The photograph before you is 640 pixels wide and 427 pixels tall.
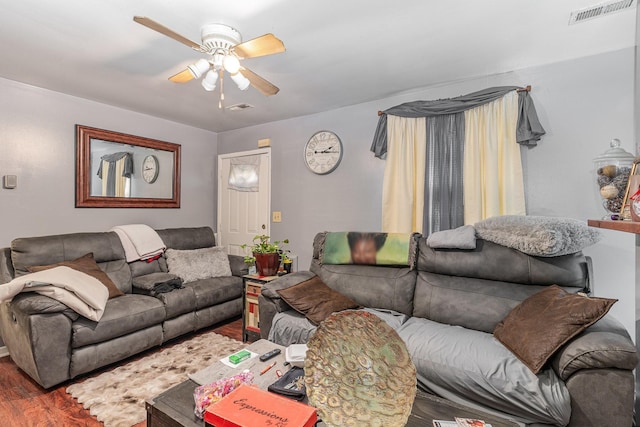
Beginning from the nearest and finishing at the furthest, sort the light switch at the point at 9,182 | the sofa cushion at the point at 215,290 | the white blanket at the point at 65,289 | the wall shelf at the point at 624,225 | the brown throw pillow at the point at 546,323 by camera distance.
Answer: the wall shelf at the point at 624,225, the brown throw pillow at the point at 546,323, the white blanket at the point at 65,289, the light switch at the point at 9,182, the sofa cushion at the point at 215,290

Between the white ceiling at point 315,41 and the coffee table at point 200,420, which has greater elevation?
the white ceiling at point 315,41

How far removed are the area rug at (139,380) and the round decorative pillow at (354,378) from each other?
1706 mm

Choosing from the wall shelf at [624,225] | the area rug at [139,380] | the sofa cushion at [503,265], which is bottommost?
the area rug at [139,380]

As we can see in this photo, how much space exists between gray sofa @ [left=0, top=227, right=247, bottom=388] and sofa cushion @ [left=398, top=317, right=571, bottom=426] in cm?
214

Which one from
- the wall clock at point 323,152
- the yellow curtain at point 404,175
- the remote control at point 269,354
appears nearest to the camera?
the remote control at point 269,354

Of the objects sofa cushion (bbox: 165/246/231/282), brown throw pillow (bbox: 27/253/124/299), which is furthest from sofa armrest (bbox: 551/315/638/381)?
brown throw pillow (bbox: 27/253/124/299)

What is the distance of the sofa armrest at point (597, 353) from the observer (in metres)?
1.36

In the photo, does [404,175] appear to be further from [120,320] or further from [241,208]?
[120,320]

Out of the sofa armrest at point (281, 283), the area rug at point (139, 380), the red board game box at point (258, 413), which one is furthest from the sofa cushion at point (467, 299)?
the area rug at point (139, 380)

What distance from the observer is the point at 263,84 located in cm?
215

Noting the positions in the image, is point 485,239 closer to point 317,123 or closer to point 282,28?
point 282,28

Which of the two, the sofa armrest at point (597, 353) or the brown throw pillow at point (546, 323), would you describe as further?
the brown throw pillow at point (546, 323)

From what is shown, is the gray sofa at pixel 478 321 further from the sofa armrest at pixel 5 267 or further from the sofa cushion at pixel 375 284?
Answer: the sofa armrest at pixel 5 267

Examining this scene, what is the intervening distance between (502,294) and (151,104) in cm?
383
